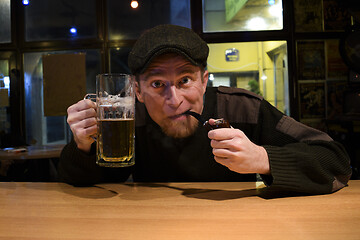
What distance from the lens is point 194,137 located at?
1474 millimetres

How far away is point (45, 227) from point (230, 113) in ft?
3.21

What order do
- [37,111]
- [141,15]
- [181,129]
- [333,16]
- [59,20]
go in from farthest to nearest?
[37,111] → [59,20] → [141,15] → [333,16] → [181,129]

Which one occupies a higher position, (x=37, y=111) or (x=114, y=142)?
(x=37, y=111)

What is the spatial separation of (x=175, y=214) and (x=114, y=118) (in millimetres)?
368

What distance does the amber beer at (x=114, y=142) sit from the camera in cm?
97

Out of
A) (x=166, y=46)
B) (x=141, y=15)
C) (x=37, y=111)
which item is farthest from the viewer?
(x=37, y=111)

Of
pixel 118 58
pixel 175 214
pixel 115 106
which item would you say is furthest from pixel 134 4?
pixel 175 214

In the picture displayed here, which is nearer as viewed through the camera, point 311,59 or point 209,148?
point 209,148

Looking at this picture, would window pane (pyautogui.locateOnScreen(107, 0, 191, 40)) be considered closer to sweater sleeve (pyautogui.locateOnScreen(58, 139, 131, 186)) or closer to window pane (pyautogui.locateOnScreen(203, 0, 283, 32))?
window pane (pyautogui.locateOnScreen(203, 0, 283, 32))

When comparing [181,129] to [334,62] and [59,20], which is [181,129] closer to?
[334,62]

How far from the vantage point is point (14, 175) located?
349 centimetres

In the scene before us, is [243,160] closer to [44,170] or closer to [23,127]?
[44,170]

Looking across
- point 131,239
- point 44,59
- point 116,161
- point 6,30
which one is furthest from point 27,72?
point 131,239

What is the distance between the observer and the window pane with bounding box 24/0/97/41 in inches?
173
